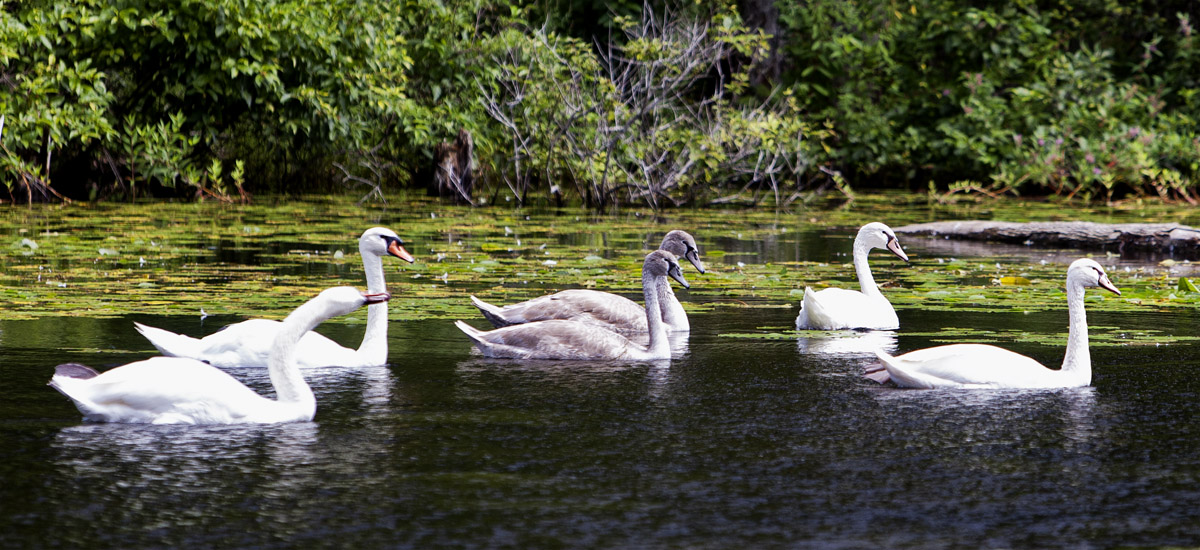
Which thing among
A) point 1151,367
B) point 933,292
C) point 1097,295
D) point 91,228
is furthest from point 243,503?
point 91,228

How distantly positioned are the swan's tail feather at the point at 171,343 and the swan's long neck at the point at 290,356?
1.64m

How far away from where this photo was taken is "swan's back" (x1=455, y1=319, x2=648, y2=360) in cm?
825

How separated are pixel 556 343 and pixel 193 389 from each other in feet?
8.66

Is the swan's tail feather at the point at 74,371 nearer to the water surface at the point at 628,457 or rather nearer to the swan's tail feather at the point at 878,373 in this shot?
the water surface at the point at 628,457

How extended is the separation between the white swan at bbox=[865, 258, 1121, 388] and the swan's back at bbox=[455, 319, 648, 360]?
161cm

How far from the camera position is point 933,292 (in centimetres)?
1099

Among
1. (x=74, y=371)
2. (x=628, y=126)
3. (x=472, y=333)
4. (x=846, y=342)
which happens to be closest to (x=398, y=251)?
(x=472, y=333)

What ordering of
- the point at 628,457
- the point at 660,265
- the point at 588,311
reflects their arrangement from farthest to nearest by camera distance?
the point at 588,311, the point at 660,265, the point at 628,457

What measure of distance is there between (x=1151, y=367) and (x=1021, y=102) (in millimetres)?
19785

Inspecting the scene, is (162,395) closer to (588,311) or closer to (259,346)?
(259,346)

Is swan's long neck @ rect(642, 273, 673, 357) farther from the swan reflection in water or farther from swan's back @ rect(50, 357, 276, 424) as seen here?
swan's back @ rect(50, 357, 276, 424)

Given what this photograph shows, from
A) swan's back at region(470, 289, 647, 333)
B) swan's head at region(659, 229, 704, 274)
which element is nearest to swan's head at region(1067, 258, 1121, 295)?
swan's back at region(470, 289, 647, 333)

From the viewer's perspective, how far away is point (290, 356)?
620cm

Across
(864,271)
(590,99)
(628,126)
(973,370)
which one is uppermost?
(590,99)
